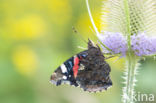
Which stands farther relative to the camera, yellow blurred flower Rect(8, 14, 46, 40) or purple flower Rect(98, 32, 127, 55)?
yellow blurred flower Rect(8, 14, 46, 40)

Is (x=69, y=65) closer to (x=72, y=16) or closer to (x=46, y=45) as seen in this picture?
(x=46, y=45)

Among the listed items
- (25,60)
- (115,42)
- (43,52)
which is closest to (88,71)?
(115,42)

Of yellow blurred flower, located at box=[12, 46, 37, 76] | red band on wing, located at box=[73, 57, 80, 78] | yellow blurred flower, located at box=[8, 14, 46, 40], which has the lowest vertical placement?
yellow blurred flower, located at box=[12, 46, 37, 76]

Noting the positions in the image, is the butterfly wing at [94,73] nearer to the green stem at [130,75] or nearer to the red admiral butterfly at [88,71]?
the red admiral butterfly at [88,71]

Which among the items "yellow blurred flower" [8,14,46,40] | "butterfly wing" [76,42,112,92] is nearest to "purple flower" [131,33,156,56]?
"butterfly wing" [76,42,112,92]

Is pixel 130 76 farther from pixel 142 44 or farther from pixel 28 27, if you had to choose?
pixel 28 27

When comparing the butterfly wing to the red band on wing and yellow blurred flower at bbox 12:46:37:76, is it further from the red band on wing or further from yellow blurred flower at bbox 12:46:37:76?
yellow blurred flower at bbox 12:46:37:76

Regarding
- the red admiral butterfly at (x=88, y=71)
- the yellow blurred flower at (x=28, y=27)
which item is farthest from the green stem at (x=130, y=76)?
the yellow blurred flower at (x=28, y=27)
